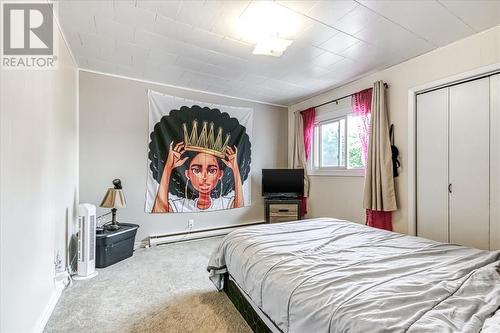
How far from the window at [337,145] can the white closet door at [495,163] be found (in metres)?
1.33

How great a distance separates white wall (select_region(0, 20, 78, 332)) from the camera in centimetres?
118

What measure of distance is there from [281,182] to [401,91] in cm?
221

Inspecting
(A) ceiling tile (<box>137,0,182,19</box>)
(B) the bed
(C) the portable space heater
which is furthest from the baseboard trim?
(A) ceiling tile (<box>137,0,182,19</box>)

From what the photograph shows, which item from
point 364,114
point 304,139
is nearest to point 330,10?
point 364,114

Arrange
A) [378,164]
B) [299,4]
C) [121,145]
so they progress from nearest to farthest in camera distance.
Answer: [299,4], [378,164], [121,145]

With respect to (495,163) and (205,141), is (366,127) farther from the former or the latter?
(205,141)

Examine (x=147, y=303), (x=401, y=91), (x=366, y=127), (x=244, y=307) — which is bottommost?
(x=147, y=303)

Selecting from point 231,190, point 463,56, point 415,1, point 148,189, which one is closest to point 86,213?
point 148,189

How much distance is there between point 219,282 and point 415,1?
2.81m

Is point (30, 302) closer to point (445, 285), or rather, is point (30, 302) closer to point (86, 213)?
point (86, 213)

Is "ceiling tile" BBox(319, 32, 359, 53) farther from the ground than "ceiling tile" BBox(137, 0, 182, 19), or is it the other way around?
"ceiling tile" BBox(137, 0, 182, 19)

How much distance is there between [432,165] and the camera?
266 cm

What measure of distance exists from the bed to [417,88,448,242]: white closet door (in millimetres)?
973

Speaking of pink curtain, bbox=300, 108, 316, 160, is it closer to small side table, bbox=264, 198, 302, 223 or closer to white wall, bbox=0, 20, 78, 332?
small side table, bbox=264, 198, 302, 223
